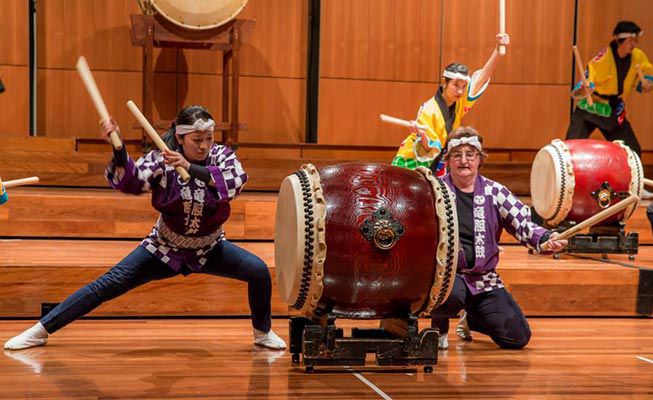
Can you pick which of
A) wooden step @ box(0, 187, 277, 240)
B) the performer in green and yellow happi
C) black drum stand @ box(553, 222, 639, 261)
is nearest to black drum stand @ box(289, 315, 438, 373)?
wooden step @ box(0, 187, 277, 240)

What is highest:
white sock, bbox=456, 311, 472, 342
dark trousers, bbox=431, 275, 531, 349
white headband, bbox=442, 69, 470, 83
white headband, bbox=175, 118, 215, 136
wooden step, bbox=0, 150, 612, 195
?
white headband, bbox=442, 69, 470, 83

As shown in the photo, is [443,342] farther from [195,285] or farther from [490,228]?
[195,285]

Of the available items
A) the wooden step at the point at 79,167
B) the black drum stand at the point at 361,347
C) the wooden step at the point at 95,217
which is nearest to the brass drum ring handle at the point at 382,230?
the black drum stand at the point at 361,347

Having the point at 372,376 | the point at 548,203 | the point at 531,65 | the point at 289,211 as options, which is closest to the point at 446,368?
the point at 372,376

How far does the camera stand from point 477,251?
127 inches

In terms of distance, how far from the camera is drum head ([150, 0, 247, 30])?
5.37m

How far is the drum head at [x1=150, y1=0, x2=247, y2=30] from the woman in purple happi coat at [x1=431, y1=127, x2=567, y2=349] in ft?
8.48

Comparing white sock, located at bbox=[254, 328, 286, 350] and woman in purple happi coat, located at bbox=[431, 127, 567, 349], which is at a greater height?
woman in purple happi coat, located at bbox=[431, 127, 567, 349]

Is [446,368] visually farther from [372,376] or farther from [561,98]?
[561,98]

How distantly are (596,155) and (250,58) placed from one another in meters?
2.68

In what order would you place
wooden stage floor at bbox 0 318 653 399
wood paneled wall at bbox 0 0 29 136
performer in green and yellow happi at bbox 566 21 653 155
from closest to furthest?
wooden stage floor at bbox 0 318 653 399, performer in green and yellow happi at bbox 566 21 653 155, wood paneled wall at bbox 0 0 29 136

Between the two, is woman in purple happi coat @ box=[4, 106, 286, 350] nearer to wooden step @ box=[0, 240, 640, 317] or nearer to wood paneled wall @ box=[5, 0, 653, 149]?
wooden step @ box=[0, 240, 640, 317]

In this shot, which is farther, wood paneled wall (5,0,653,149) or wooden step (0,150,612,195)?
wood paneled wall (5,0,653,149)

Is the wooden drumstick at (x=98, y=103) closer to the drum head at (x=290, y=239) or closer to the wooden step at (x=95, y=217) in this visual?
the drum head at (x=290, y=239)
